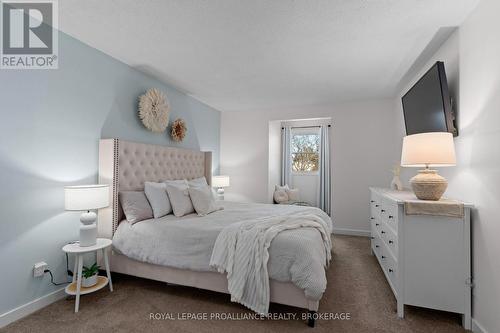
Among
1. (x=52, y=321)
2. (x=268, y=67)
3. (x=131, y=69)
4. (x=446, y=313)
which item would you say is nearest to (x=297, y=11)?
(x=268, y=67)

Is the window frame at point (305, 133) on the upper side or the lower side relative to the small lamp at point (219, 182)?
upper

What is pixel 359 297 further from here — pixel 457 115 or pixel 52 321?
pixel 52 321

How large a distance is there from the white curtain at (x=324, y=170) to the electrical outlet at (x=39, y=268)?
4.50 metres

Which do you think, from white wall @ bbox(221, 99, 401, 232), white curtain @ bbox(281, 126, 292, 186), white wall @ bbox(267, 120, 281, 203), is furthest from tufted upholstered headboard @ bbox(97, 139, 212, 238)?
white curtain @ bbox(281, 126, 292, 186)

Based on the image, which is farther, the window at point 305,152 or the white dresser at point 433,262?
the window at point 305,152

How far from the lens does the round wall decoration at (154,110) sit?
3098 mm

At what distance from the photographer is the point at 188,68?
120 inches

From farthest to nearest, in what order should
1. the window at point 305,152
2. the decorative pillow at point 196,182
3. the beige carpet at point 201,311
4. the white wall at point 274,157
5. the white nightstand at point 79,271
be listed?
the window at point 305,152
the white wall at point 274,157
the decorative pillow at point 196,182
the white nightstand at point 79,271
the beige carpet at point 201,311

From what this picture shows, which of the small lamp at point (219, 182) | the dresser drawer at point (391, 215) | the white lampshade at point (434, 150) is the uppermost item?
the white lampshade at point (434, 150)

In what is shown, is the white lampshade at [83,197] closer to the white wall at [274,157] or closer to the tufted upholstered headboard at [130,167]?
the tufted upholstered headboard at [130,167]

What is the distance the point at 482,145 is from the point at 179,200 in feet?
9.17

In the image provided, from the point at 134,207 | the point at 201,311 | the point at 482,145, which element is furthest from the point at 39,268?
the point at 482,145

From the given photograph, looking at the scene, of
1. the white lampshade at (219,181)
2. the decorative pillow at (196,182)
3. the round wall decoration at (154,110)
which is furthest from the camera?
the white lampshade at (219,181)

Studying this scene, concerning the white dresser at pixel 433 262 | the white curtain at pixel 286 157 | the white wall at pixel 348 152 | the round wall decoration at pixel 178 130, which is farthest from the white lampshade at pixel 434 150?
the white curtain at pixel 286 157
